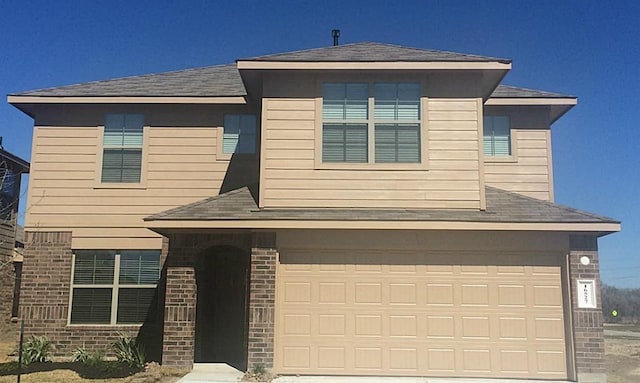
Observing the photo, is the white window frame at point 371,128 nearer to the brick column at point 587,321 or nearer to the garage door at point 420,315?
the garage door at point 420,315

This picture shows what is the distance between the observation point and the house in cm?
1051

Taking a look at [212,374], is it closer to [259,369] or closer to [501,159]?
[259,369]

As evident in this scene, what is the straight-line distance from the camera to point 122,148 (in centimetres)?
1361

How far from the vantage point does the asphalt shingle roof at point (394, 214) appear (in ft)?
34.4

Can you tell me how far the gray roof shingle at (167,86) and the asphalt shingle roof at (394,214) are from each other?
3533mm

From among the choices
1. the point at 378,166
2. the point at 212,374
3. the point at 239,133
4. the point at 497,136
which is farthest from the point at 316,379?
the point at 497,136

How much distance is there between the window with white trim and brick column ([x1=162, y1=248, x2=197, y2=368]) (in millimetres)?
2064

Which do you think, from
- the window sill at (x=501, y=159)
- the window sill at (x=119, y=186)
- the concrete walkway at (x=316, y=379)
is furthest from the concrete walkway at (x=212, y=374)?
the window sill at (x=501, y=159)

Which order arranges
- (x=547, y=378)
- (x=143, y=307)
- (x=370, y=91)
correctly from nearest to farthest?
1. (x=547, y=378)
2. (x=370, y=91)
3. (x=143, y=307)

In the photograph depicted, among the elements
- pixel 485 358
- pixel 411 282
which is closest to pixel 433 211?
pixel 411 282

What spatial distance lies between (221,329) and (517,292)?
6.15 meters

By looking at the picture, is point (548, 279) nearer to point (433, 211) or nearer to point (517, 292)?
point (517, 292)

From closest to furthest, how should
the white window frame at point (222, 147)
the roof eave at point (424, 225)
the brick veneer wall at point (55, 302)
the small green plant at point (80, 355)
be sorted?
the roof eave at point (424, 225)
the small green plant at point (80, 355)
the brick veneer wall at point (55, 302)
the white window frame at point (222, 147)

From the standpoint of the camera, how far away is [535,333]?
10.5 m
